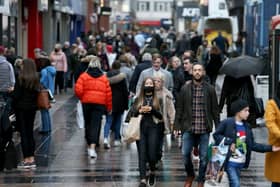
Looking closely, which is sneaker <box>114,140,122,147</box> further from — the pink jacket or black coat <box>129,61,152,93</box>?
the pink jacket

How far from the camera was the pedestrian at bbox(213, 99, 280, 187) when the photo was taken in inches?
407

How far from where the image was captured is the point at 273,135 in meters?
10.1

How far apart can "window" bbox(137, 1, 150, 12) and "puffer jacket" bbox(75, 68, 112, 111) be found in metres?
149

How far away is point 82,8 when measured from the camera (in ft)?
181

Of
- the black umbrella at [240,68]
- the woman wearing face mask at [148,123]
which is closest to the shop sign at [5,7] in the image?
the black umbrella at [240,68]

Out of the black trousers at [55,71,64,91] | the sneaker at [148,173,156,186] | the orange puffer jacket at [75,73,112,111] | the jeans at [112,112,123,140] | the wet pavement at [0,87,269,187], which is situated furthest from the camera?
the black trousers at [55,71,64,91]

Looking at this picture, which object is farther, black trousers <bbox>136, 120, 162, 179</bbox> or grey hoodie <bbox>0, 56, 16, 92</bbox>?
grey hoodie <bbox>0, 56, 16, 92</bbox>

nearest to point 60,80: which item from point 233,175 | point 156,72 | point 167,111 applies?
point 156,72

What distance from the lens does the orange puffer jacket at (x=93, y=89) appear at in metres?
15.1

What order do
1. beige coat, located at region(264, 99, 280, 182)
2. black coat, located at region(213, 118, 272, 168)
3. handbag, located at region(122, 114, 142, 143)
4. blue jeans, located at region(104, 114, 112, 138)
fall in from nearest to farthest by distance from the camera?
beige coat, located at region(264, 99, 280, 182) → black coat, located at region(213, 118, 272, 168) → handbag, located at region(122, 114, 142, 143) → blue jeans, located at region(104, 114, 112, 138)

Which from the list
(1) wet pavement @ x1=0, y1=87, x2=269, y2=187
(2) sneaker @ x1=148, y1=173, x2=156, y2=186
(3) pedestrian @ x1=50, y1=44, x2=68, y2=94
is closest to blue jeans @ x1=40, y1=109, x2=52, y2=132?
(1) wet pavement @ x1=0, y1=87, x2=269, y2=187

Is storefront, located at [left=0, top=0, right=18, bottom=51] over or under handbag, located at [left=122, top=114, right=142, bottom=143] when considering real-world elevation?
over

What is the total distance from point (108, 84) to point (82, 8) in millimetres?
40326

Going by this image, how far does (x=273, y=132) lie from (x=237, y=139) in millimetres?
483
